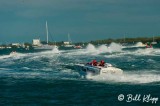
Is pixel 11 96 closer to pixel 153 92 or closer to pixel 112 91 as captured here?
pixel 112 91

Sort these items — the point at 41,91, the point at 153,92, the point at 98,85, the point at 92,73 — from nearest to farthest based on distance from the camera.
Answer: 1. the point at 153,92
2. the point at 41,91
3. the point at 98,85
4. the point at 92,73

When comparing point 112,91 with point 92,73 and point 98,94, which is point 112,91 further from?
point 92,73

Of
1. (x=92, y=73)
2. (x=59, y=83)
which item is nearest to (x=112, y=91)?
(x=59, y=83)

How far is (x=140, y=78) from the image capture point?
3581cm

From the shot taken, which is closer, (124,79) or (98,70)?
(124,79)

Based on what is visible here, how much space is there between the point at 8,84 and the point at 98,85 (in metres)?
8.12

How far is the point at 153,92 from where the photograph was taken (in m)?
27.6

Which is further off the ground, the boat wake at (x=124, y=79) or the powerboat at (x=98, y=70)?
the powerboat at (x=98, y=70)

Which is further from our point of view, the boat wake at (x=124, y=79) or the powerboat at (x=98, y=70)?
the powerboat at (x=98, y=70)

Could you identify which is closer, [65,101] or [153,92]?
[65,101]

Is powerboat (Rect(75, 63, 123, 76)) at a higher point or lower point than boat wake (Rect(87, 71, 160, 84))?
higher

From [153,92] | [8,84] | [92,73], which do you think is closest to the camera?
[153,92]

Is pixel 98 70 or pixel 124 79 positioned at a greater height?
pixel 98 70

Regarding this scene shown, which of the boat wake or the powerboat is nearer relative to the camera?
the boat wake
